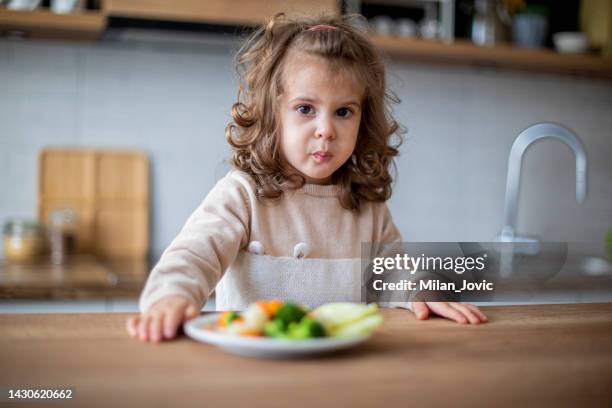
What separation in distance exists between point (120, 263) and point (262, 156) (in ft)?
4.26

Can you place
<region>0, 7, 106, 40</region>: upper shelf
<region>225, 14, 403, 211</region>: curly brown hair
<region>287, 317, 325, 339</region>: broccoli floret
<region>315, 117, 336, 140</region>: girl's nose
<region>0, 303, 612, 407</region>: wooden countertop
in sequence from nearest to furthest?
<region>0, 303, 612, 407</region>: wooden countertop < <region>287, 317, 325, 339</region>: broccoli floret < <region>315, 117, 336, 140</region>: girl's nose < <region>225, 14, 403, 211</region>: curly brown hair < <region>0, 7, 106, 40</region>: upper shelf

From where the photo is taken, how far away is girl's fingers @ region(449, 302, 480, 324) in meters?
1.02

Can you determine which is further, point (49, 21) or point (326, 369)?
point (49, 21)

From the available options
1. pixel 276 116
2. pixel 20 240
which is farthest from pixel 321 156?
pixel 20 240

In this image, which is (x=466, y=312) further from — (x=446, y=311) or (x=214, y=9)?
(x=214, y=9)

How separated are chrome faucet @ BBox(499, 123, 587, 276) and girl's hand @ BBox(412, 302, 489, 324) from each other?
1.57 m

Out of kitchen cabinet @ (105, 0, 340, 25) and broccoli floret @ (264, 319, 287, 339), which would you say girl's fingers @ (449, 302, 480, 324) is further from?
kitchen cabinet @ (105, 0, 340, 25)

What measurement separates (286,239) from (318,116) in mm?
255

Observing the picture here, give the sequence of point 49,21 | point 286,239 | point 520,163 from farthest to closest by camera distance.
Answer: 1. point 520,163
2. point 49,21
3. point 286,239

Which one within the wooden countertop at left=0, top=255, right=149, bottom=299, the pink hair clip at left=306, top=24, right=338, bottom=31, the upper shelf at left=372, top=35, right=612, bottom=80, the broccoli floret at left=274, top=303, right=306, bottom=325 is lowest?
the wooden countertop at left=0, top=255, right=149, bottom=299

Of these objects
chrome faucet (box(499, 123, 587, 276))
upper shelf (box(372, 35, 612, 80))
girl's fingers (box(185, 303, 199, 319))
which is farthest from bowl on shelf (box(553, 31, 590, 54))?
girl's fingers (box(185, 303, 199, 319))

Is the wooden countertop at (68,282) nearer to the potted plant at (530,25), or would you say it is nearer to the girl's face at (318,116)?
the girl's face at (318,116)

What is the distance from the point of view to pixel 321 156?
1.27 meters

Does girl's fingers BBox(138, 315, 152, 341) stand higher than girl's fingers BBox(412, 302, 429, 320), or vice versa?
girl's fingers BBox(138, 315, 152, 341)
